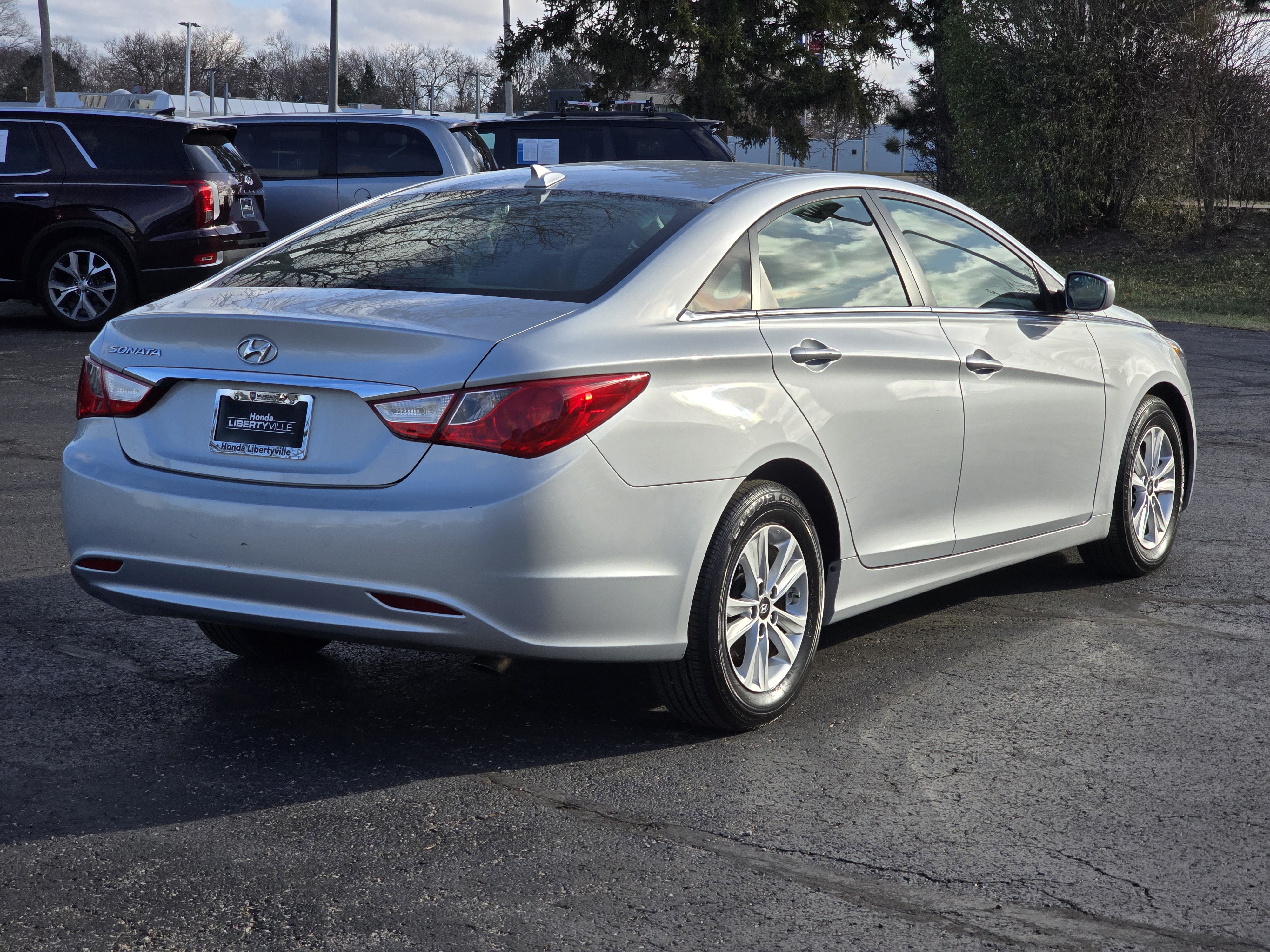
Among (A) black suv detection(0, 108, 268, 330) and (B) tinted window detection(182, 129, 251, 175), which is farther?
(B) tinted window detection(182, 129, 251, 175)

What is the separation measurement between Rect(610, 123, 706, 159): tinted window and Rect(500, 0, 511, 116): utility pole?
15.7 metres

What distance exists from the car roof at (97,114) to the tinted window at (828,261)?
1026 centimetres

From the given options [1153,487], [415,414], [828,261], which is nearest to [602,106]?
[1153,487]

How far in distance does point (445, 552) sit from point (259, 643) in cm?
145

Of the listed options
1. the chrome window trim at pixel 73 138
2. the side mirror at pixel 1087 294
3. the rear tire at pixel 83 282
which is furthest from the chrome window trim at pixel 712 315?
the chrome window trim at pixel 73 138

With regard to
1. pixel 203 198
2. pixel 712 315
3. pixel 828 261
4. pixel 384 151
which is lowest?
pixel 712 315

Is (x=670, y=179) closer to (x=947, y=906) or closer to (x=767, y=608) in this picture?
(x=767, y=608)

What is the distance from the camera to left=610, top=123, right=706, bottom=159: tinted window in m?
16.8

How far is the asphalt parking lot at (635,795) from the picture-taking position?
3012 mm

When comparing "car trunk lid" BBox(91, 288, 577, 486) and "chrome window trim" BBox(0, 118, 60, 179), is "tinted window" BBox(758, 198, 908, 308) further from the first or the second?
"chrome window trim" BBox(0, 118, 60, 179)

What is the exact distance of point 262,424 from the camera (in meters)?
3.74

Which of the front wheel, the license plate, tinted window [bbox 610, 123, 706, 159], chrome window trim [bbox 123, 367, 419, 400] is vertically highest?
tinted window [bbox 610, 123, 706, 159]

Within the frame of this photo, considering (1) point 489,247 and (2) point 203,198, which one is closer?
(1) point 489,247

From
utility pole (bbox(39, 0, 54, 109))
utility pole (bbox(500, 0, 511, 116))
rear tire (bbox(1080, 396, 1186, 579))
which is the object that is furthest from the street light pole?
rear tire (bbox(1080, 396, 1186, 579))
